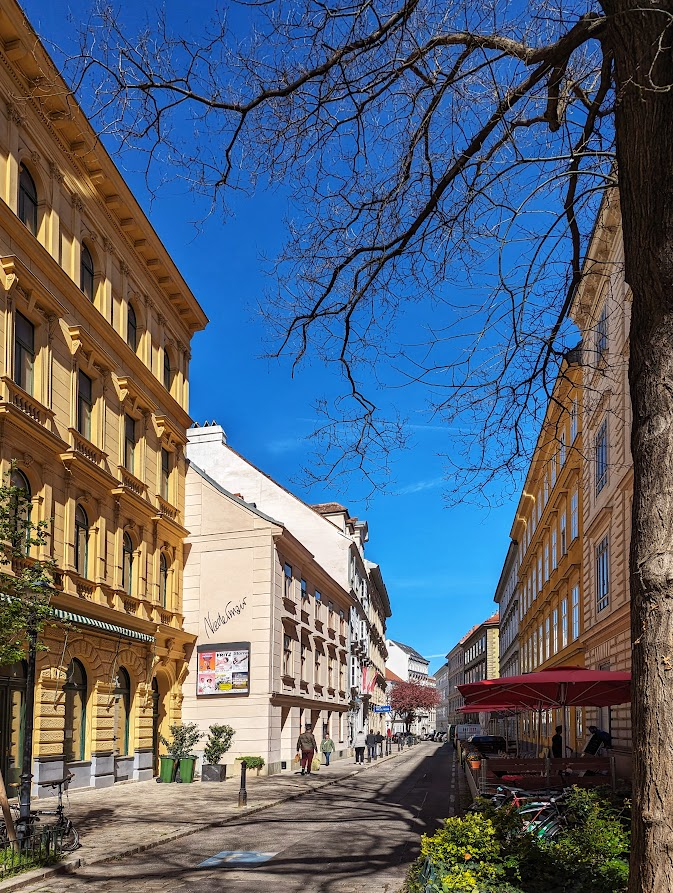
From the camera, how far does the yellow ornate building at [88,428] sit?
63.4 feet

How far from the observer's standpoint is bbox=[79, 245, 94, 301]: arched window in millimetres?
23609

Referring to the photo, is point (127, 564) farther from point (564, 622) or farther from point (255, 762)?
point (564, 622)

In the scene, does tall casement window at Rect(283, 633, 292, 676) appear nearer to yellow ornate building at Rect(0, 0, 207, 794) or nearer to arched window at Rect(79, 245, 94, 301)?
yellow ornate building at Rect(0, 0, 207, 794)

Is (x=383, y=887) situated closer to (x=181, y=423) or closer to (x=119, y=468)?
(x=119, y=468)

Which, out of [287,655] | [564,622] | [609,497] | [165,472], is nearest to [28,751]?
[609,497]

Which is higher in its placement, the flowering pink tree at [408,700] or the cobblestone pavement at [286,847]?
the cobblestone pavement at [286,847]

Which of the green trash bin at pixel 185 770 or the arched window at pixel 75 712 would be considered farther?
the green trash bin at pixel 185 770

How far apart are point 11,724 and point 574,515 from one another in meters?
19.9

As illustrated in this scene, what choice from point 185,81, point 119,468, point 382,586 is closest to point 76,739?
point 119,468

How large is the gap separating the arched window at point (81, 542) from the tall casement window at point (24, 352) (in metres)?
3.81

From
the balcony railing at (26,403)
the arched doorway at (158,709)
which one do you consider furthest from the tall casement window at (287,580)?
the balcony railing at (26,403)

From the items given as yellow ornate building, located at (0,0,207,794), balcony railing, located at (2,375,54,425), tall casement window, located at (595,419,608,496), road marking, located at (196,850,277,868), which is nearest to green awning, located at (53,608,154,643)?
yellow ornate building, located at (0,0,207,794)

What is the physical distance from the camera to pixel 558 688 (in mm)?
16719

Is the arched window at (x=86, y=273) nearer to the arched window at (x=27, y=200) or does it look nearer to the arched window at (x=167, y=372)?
the arched window at (x=27, y=200)
